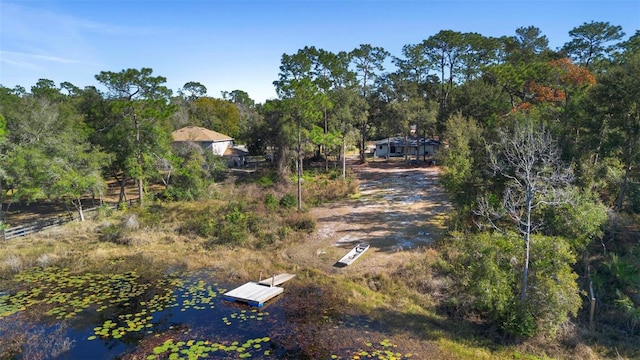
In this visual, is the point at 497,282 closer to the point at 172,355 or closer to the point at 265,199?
the point at 172,355

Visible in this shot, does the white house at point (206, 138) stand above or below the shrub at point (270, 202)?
above

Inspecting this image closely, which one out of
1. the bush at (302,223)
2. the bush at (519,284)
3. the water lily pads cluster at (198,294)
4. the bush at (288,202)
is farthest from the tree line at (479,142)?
the water lily pads cluster at (198,294)

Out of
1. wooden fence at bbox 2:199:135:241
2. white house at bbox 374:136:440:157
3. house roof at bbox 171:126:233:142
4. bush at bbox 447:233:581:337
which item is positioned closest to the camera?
bush at bbox 447:233:581:337

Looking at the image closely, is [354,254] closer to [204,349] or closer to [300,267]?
[300,267]

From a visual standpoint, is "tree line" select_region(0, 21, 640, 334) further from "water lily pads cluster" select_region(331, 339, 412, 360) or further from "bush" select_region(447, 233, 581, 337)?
"water lily pads cluster" select_region(331, 339, 412, 360)

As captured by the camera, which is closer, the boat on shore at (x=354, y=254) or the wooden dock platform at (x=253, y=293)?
the wooden dock platform at (x=253, y=293)

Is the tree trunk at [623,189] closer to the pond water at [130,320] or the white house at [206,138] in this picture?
the pond water at [130,320]

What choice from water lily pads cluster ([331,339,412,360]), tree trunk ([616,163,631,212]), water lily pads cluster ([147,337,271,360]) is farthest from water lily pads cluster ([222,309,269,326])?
tree trunk ([616,163,631,212])
